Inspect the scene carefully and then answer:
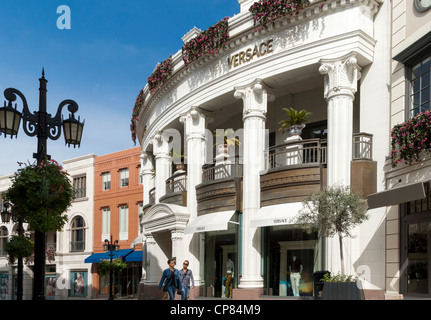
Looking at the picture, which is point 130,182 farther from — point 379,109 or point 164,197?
point 379,109

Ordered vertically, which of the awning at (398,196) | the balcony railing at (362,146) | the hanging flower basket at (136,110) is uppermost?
the hanging flower basket at (136,110)

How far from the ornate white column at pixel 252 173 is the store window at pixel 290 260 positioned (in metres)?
0.39

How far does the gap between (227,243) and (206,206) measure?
1.67 m

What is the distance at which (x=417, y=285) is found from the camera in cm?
1477

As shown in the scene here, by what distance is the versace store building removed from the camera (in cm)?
1672

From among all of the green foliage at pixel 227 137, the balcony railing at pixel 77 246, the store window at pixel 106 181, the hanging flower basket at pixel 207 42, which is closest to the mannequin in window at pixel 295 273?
the green foliage at pixel 227 137

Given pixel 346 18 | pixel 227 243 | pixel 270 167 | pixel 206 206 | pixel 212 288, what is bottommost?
pixel 212 288

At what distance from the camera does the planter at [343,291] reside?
40.9 ft

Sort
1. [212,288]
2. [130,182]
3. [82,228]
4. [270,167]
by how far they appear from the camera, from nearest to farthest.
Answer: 1. [270,167]
2. [212,288]
3. [130,182]
4. [82,228]

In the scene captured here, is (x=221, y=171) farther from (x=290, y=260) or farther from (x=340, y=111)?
(x=340, y=111)

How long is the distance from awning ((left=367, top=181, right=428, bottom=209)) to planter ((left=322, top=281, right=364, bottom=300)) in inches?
98.4

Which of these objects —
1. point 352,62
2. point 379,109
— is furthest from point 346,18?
point 379,109

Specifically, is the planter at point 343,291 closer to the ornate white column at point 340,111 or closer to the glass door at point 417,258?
the glass door at point 417,258

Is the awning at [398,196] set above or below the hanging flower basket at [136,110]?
below
